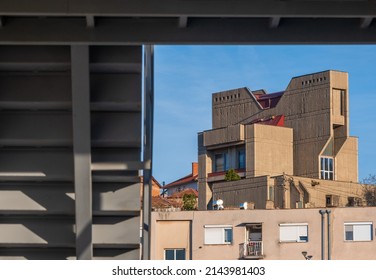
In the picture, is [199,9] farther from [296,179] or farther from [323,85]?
[323,85]

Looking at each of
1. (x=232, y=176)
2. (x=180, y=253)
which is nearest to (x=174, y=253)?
(x=180, y=253)

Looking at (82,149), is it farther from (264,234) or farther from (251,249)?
(264,234)

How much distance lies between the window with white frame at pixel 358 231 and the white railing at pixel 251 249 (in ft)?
17.6

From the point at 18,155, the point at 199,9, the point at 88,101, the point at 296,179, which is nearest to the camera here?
the point at 199,9

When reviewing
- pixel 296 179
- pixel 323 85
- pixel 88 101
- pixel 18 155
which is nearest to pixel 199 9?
pixel 88 101

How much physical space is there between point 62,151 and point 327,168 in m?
84.1

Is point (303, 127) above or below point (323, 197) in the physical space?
above

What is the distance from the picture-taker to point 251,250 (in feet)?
221

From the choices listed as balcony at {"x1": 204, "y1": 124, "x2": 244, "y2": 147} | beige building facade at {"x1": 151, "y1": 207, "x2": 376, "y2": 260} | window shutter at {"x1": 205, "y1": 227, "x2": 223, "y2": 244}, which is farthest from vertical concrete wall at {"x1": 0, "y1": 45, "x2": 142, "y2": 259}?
balcony at {"x1": 204, "y1": 124, "x2": 244, "y2": 147}

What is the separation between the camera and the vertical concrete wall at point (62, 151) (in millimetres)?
15078
